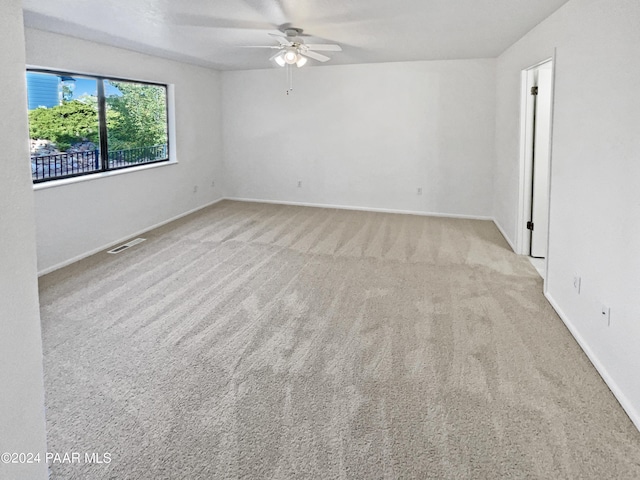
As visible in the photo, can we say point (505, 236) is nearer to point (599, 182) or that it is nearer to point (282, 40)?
point (599, 182)

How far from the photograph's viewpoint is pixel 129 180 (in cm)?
607

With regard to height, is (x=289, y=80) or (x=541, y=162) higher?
(x=289, y=80)

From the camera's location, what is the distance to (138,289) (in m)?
4.30

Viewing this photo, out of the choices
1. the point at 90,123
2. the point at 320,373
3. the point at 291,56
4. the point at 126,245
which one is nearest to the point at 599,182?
the point at 320,373

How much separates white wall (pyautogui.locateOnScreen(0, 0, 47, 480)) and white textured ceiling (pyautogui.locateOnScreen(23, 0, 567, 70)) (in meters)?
2.42

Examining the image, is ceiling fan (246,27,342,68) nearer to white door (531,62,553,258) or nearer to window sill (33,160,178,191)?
white door (531,62,553,258)

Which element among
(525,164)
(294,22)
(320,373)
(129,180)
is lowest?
(320,373)

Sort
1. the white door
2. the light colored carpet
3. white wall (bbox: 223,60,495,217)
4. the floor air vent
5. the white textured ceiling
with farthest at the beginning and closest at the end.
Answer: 1. white wall (bbox: 223,60,495,217)
2. the floor air vent
3. the white door
4. the white textured ceiling
5. the light colored carpet

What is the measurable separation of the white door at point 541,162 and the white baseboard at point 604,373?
1580 millimetres

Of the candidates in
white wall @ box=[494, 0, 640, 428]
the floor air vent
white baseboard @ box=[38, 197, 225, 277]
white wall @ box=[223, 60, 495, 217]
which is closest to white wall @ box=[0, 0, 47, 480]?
white wall @ box=[494, 0, 640, 428]

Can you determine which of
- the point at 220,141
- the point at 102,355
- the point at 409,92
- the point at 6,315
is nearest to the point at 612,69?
Answer: the point at 6,315

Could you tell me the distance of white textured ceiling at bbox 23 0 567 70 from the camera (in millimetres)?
3617

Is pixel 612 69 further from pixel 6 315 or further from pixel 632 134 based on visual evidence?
pixel 6 315

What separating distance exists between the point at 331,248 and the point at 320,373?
9.37 ft
